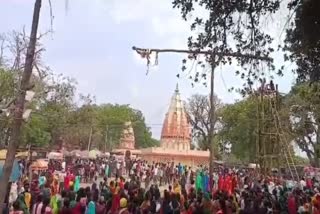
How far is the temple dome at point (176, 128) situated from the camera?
2301 inches

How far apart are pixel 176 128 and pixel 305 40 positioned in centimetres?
5003

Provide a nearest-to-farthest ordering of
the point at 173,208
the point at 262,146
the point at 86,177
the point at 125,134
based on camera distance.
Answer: the point at 173,208
the point at 262,146
the point at 86,177
the point at 125,134

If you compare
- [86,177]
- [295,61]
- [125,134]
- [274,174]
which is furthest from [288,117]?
[125,134]

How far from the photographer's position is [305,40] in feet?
30.8

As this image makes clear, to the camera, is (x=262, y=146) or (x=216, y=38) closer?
(x=216, y=38)

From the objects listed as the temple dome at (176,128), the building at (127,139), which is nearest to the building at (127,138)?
the building at (127,139)

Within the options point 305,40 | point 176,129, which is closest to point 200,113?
point 176,129

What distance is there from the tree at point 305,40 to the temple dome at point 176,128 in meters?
47.2

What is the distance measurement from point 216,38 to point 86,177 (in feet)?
82.7

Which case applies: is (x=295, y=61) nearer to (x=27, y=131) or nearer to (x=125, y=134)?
(x=27, y=131)

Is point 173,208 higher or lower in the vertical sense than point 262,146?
lower

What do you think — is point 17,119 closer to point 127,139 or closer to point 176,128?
point 176,128

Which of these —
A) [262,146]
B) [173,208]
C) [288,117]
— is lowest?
[173,208]

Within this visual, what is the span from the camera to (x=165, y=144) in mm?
59938
